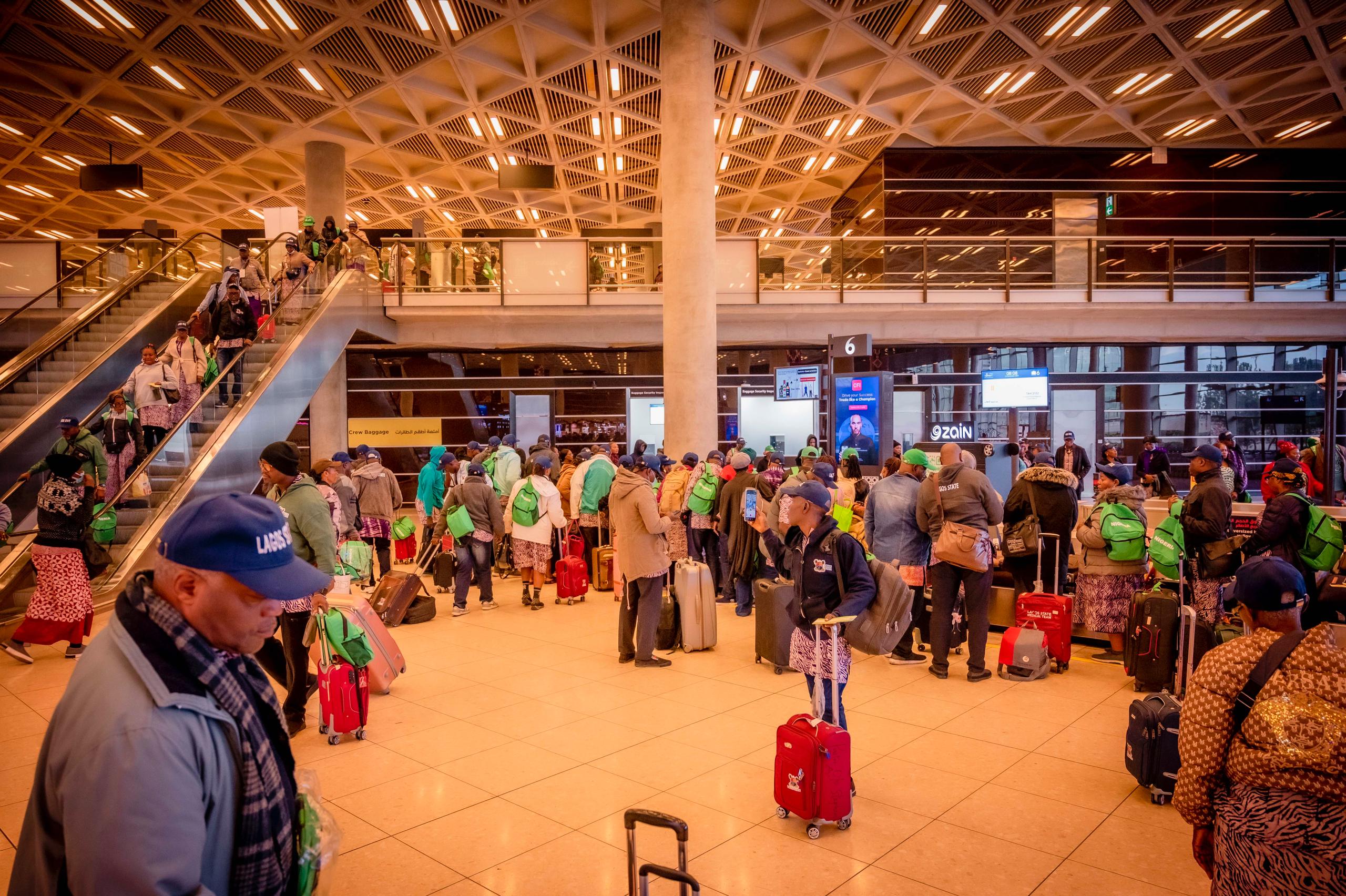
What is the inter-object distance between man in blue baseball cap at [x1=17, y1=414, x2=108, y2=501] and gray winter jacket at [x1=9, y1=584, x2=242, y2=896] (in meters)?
7.77

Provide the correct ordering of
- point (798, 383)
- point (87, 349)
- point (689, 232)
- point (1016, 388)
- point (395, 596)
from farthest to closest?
point (1016, 388) < point (798, 383) < point (689, 232) < point (87, 349) < point (395, 596)

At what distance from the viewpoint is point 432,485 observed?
11.9 meters

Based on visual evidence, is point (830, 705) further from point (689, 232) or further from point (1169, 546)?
point (689, 232)

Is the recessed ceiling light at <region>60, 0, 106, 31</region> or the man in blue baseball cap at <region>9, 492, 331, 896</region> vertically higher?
the recessed ceiling light at <region>60, 0, 106, 31</region>

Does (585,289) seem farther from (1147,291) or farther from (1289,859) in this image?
(1289,859)

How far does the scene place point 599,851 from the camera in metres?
4.09

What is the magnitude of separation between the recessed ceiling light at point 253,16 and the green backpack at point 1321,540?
1988 cm

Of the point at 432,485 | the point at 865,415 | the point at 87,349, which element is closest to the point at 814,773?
the point at 432,485

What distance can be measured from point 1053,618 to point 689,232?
397 inches

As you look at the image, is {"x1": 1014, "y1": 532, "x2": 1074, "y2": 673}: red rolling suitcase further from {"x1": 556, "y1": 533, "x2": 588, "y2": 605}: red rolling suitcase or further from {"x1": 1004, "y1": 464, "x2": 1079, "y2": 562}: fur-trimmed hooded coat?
{"x1": 556, "y1": 533, "x2": 588, "y2": 605}: red rolling suitcase

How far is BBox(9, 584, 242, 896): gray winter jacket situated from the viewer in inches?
54.9

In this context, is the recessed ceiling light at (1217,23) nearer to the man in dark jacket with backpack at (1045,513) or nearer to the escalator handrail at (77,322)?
the man in dark jacket with backpack at (1045,513)

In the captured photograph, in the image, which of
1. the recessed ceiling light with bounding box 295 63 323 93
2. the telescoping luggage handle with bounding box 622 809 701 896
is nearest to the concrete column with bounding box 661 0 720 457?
the recessed ceiling light with bounding box 295 63 323 93

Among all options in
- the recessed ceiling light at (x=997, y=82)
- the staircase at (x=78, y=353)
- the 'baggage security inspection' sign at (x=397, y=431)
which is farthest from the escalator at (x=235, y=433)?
the recessed ceiling light at (x=997, y=82)
